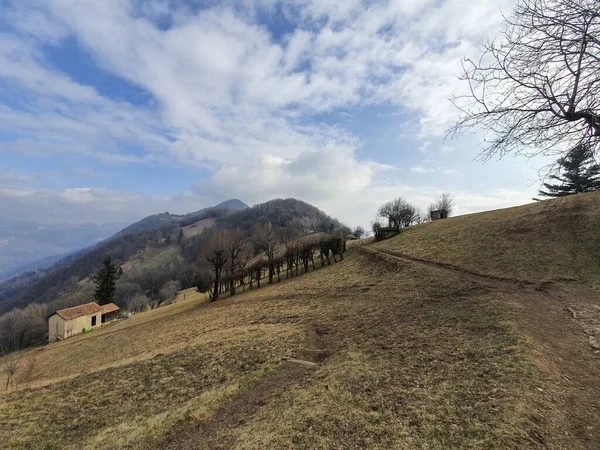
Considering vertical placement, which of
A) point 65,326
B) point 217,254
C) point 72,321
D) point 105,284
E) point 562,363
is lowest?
point 65,326

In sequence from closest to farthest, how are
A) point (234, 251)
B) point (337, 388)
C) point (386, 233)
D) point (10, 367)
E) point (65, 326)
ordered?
point (337, 388)
point (10, 367)
point (234, 251)
point (65, 326)
point (386, 233)

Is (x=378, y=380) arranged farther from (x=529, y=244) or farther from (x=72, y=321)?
(x=72, y=321)

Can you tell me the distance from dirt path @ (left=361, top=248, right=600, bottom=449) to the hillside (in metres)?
0.04

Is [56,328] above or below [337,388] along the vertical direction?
below

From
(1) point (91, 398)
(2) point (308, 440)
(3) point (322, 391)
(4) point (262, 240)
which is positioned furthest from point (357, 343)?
(4) point (262, 240)

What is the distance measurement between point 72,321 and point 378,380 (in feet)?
202

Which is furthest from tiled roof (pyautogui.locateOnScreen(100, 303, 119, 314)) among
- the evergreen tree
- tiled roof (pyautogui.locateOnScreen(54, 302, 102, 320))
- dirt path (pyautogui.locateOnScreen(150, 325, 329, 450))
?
dirt path (pyautogui.locateOnScreen(150, 325, 329, 450))

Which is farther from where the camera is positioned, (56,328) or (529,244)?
(56,328)

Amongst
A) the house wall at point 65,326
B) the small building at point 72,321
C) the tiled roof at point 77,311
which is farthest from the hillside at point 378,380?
the tiled roof at point 77,311

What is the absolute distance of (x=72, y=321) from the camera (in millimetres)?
51531

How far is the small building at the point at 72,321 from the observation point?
5053 centimetres

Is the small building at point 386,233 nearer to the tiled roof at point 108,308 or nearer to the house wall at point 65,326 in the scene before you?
the house wall at point 65,326

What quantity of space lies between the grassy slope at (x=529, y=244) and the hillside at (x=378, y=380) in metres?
0.31

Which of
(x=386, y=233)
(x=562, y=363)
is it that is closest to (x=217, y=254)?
(x=386, y=233)
